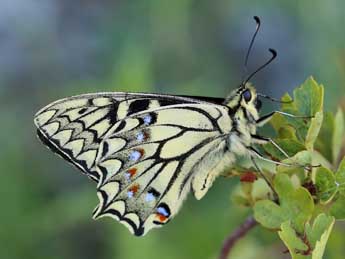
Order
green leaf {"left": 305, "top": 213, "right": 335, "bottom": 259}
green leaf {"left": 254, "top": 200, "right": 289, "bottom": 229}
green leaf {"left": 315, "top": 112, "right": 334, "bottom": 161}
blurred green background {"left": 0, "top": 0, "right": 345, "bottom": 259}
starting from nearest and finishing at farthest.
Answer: green leaf {"left": 305, "top": 213, "right": 335, "bottom": 259} < green leaf {"left": 254, "top": 200, "right": 289, "bottom": 229} < green leaf {"left": 315, "top": 112, "right": 334, "bottom": 161} < blurred green background {"left": 0, "top": 0, "right": 345, "bottom": 259}

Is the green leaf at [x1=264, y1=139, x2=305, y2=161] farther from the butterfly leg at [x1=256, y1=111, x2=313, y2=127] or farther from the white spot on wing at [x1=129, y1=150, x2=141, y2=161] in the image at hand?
the white spot on wing at [x1=129, y1=150, x2=141, y2=161]

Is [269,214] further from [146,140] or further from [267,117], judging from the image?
[146,140]

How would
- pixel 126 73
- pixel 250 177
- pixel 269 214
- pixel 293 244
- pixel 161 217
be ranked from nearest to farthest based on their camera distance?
pixel 293 244
pixel 269 214
pixel 250 177
pixel 161 217
pixel 126 73

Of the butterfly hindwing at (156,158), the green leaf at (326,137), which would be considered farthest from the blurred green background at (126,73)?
the green leaf at (326,137)

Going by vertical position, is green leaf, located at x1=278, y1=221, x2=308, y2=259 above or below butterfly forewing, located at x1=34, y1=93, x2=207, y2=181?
below

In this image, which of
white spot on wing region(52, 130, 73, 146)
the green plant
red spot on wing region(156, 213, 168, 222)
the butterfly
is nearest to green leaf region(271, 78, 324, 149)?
the green plant

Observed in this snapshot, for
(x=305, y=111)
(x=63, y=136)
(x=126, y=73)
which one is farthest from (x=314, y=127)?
(x=126, y=73)
